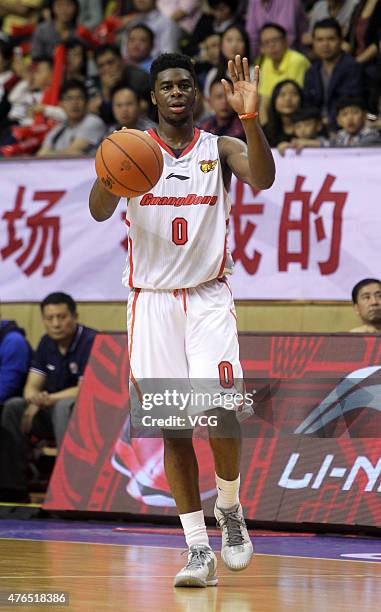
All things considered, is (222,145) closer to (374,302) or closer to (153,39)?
(374,302)

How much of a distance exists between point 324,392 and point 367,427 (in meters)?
0.39

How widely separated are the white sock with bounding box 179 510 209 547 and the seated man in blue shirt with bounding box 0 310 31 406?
4.76 meters

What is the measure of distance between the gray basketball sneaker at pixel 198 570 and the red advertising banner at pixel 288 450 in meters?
2.40

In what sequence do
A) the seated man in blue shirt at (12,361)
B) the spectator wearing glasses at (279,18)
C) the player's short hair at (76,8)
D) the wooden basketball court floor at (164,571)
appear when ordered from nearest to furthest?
the wooden basketball court floor at (164,571) < the seated man in blue shirt at (12,361) < the spectator wearing glasses at (279,18) < the player's short hair at (76,8)

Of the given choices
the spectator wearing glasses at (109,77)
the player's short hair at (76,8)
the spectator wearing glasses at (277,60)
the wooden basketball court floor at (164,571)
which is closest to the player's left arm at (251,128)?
the wooden basketball court floor at (164,571)

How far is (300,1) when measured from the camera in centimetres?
1269

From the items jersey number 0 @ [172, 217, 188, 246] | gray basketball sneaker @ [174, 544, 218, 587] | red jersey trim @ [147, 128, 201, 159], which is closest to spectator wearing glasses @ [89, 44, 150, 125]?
red jersey trim @ [147, 128, 201, 159]

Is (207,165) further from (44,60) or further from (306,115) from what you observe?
(44,60)

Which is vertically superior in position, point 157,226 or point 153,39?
point 153,39

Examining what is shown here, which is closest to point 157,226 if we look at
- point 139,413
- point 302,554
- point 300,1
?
point 139,413

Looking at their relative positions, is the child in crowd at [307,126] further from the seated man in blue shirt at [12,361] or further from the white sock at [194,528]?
the white sock at [194,528]

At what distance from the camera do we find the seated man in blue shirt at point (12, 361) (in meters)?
10.3

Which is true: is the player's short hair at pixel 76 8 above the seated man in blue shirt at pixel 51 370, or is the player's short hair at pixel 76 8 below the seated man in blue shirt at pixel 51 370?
above

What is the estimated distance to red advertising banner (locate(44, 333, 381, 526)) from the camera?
8039 mm
